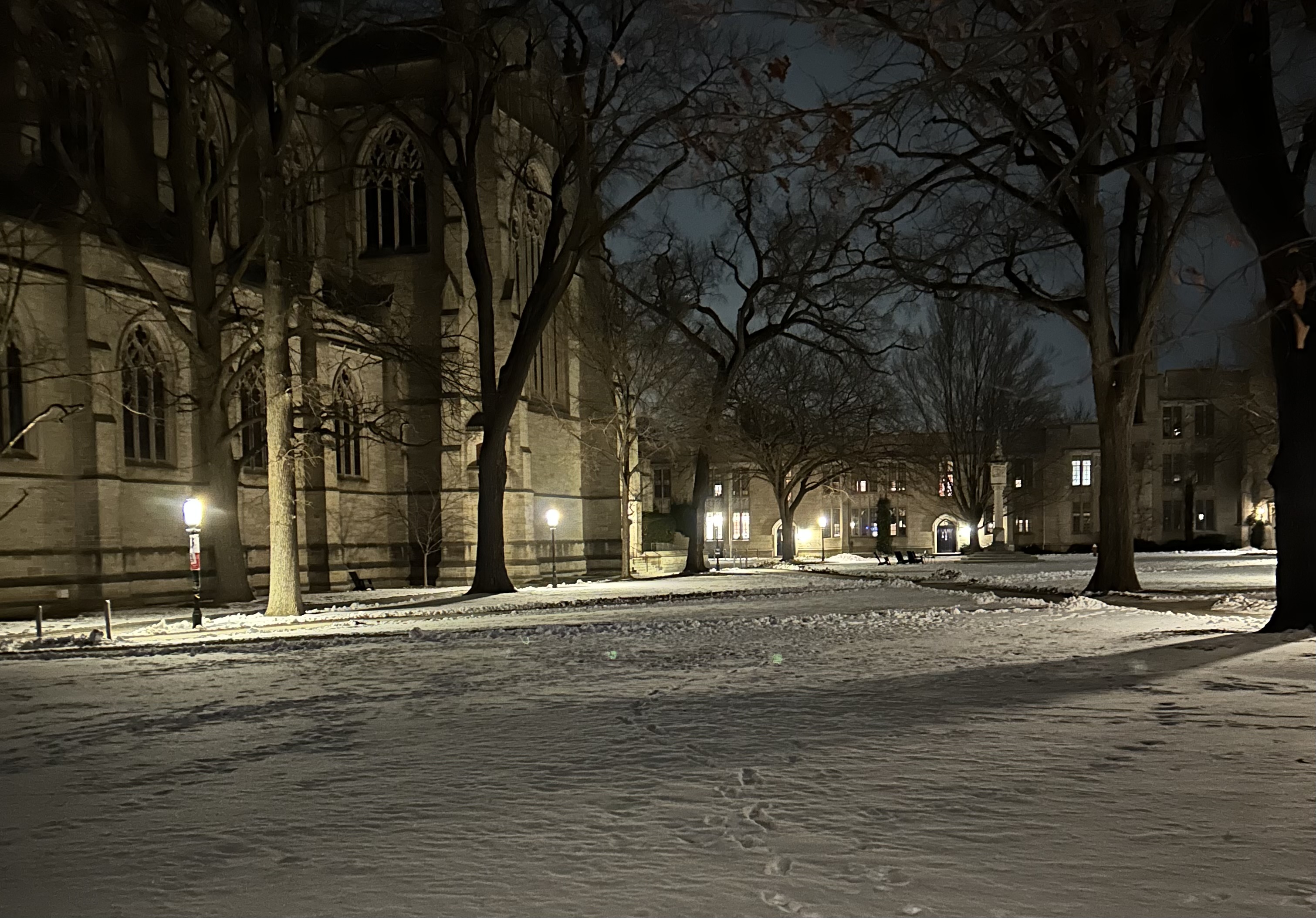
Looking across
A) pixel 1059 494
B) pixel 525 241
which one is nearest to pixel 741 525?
pixel 1059 494

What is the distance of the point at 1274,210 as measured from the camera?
10.8 metres

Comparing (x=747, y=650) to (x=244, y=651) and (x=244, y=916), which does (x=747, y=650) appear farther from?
(x=244, y=916)

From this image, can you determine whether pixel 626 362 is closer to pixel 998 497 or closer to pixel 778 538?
pixel 998 497

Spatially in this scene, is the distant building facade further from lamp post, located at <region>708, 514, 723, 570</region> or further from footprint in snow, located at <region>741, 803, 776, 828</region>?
footprint in snow, located at <region>741, 803, 776, 828</region>

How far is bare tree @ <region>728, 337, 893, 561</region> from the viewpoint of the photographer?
44781 millimetres

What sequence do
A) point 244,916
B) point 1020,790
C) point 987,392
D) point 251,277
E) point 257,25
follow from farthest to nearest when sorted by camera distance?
point 987,392 → point 251,277 → point 257,25 → point 1020,790 → point 244,916

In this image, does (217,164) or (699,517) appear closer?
(217,164)

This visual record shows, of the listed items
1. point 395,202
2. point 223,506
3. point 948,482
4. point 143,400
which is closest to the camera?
point 223,506

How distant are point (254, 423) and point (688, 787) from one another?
1059 inches

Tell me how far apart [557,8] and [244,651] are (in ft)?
60.7

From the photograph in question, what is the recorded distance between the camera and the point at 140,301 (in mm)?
26031

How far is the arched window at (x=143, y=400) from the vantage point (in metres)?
26.2

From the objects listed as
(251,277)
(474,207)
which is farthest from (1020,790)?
(251,277)

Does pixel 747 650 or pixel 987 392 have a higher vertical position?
pixel 987 392
